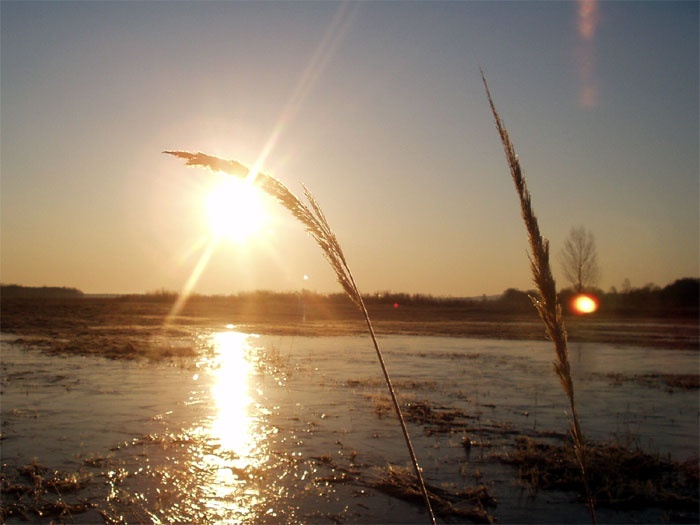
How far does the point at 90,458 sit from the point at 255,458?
6.40 feet

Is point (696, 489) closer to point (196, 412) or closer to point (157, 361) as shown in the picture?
point (196, 412)

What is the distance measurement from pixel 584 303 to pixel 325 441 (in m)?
58.1

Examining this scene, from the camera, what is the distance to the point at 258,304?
65.6 metres

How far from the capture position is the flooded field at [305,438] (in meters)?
5.77

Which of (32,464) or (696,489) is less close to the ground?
(696,489)

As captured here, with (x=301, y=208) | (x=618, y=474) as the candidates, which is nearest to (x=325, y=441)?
(x=618, y=474)

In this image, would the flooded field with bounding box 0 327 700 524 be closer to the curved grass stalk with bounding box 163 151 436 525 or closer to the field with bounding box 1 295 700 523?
the field with bounding box 1 295 700 523

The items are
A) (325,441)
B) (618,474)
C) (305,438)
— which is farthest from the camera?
(305,438)

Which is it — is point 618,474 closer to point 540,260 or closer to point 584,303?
point 540,260

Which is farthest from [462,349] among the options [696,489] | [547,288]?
[547,288]

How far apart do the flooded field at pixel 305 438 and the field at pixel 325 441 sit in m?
0.03

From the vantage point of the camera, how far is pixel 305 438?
329 inches

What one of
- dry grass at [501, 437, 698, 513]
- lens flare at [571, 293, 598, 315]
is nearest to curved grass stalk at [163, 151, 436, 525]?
dry grass at [501, 437, 698, 513]

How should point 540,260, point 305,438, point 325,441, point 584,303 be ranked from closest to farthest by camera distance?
1. point 540,260
2. point 325,441
3. point 305,438
4. point 584,303
